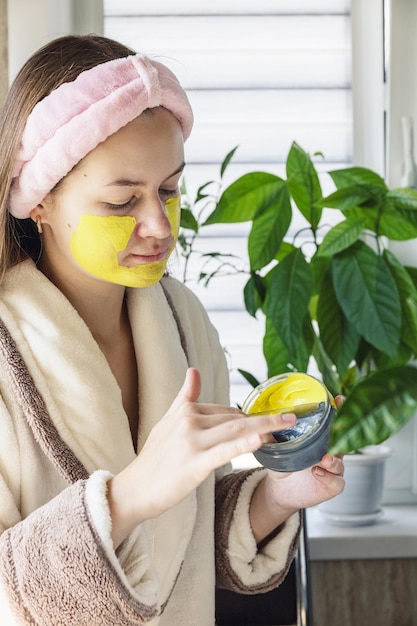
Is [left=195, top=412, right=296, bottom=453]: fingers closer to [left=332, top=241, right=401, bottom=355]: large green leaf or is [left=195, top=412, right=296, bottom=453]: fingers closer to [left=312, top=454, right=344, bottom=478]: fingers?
[left=312, top=454, right=344, bottom=478]: fingers

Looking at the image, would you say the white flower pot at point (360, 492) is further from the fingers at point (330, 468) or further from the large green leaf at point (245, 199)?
the fingers at point (330, 468)

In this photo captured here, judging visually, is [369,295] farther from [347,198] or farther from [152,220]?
[152,220]

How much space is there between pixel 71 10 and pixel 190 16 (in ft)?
0.90

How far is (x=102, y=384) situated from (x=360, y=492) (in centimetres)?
91

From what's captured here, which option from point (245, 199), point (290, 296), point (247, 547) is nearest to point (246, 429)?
point (247, 547)

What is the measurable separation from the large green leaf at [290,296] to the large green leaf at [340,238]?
0.05m

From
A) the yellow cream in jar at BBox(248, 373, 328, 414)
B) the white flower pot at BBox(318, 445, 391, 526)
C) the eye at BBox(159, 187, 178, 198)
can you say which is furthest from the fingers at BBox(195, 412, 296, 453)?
the white flower pot at BBox(318, 445, 391, 526)

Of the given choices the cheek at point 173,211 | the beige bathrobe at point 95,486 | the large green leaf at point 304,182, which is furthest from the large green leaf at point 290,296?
the cheek at point 173,211

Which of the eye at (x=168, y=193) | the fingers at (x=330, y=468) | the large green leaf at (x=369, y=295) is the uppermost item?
the eye at (x=168, y=193)

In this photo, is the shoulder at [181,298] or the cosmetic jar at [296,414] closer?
the cosmetic jar at [296,414]

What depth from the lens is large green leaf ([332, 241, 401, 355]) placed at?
66.2 inches

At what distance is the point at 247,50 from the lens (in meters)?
2.08

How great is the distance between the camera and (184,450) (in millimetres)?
832

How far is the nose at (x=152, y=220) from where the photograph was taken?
1.08 m
